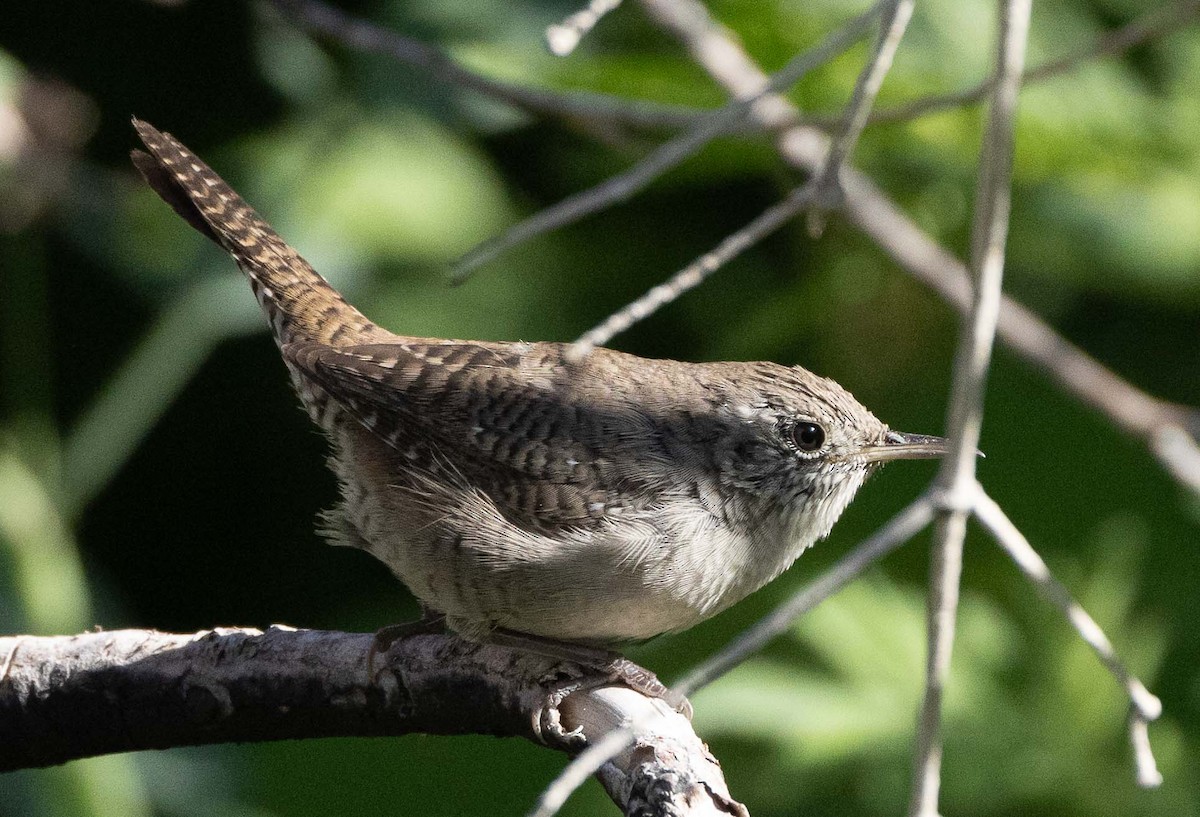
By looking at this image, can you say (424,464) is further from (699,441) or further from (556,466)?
(699,441)

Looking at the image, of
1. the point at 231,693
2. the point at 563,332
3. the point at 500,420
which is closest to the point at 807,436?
the point at 500,420

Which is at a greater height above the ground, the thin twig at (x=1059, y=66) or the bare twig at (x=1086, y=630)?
the thin twig at (x=1059, y=66)

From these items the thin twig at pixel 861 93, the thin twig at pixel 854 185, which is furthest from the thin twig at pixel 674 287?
the thin twig at pixel 854 185

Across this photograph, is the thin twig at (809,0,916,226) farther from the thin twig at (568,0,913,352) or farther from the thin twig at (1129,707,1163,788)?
the thin twig at (1129,707,1163,788)

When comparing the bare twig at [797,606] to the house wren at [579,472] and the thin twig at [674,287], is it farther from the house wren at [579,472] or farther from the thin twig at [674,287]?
the house wren at [579,472]

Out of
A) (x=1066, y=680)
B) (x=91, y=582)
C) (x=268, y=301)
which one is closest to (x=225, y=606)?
(x=91, y=582)
